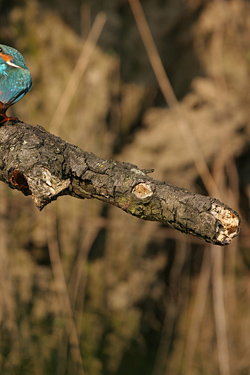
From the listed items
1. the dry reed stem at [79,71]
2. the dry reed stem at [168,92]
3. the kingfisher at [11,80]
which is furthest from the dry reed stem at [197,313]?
the kingfisher at [11,80]

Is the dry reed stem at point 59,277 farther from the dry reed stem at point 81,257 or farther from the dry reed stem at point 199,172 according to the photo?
the dry reed stem at point 199,172

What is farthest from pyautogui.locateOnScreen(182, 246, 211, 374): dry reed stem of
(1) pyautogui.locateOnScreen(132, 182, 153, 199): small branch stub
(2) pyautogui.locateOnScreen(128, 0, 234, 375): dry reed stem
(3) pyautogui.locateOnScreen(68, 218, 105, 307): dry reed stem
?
(1) pyautogui.locateOnScreen(132, 182, 153, 199): small branch stub

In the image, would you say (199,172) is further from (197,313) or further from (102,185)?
(102,185)

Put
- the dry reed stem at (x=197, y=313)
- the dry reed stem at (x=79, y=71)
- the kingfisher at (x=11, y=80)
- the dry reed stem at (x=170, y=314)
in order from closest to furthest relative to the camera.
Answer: the kingfisher at (x=11, y=80)
the dry reed stem at (x=79, y=71)
the dry reed stem at (x=197, y=313)
the dry reed stem at (x=170, y=314)

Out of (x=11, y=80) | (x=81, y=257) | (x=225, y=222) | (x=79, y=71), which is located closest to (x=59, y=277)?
(x=81, y=257)

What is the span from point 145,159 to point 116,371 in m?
1.15

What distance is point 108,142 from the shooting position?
2.42 metres

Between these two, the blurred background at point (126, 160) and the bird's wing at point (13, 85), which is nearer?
the bird's wing at point (13, 85)

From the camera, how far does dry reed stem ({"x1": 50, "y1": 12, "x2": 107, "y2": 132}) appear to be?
2.28 meters

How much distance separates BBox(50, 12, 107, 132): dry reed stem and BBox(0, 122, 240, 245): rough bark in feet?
4.28

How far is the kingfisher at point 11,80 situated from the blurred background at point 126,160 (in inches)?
39.6

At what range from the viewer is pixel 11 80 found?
1.18m

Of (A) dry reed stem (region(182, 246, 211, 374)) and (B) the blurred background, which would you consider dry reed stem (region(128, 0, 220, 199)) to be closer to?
(B) the blurred background

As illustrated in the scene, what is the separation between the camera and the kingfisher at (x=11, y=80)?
3.76 ft
